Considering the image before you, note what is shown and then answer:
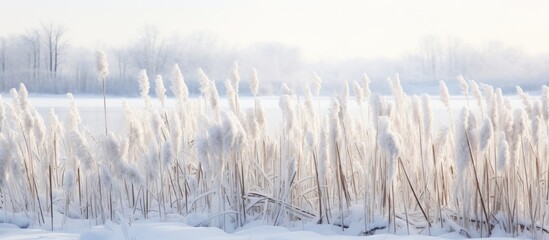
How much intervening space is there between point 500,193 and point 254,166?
1224 mm

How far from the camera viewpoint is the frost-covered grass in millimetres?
2523

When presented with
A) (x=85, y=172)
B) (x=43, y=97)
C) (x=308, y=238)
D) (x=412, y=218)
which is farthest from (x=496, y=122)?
(x=43, y=97)

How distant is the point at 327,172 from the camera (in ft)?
9.64

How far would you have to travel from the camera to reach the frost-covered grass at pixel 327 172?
8.28ft

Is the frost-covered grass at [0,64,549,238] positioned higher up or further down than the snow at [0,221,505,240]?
higher up

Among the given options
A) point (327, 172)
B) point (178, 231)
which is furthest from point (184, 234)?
point (327, 172)

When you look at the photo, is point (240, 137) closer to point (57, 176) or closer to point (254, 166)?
point (254, 166)

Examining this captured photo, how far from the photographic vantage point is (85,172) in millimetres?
2895

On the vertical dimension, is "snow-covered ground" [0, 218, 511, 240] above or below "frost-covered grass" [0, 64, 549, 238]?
below

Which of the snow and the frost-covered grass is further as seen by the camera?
the frost-covered grass

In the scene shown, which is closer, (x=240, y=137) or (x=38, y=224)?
(x=240, y=137)

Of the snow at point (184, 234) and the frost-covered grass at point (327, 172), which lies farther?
the frost-covered grass at point (327, 172)

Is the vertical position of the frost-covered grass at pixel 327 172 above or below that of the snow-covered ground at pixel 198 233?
above

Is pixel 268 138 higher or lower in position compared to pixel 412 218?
higher
